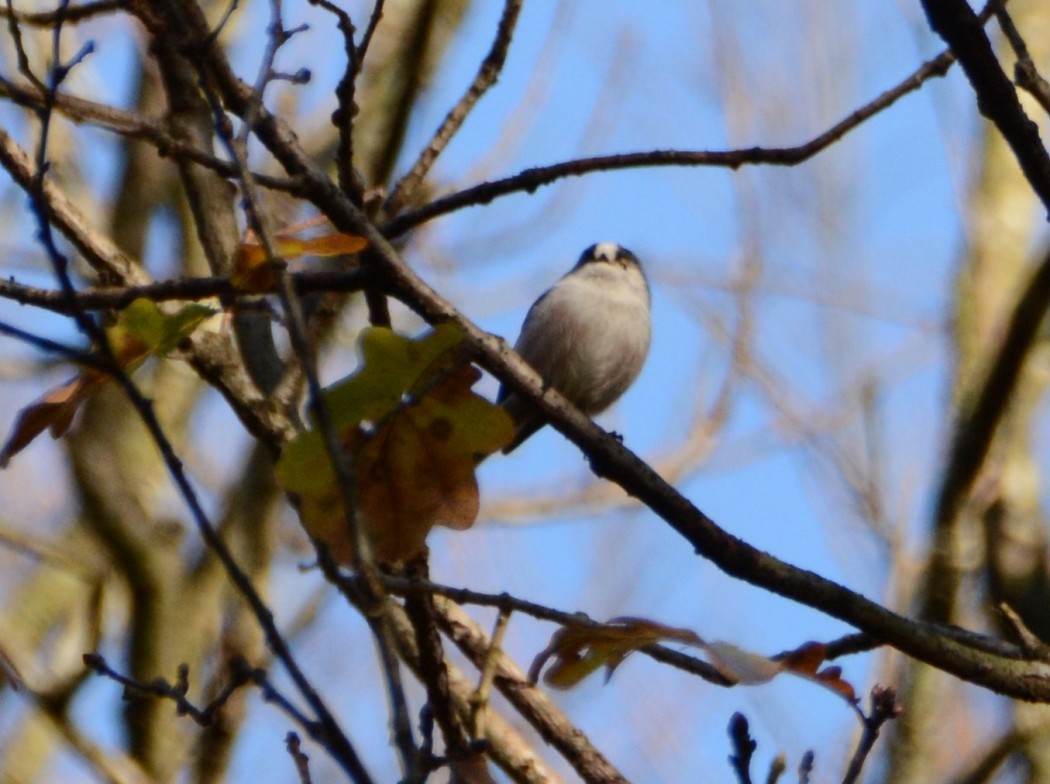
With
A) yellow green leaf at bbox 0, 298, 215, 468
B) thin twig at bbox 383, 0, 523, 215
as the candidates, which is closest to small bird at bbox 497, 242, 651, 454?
thin twig at bbox 383, 0, 523, 215

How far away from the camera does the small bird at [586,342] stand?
4.14 metres

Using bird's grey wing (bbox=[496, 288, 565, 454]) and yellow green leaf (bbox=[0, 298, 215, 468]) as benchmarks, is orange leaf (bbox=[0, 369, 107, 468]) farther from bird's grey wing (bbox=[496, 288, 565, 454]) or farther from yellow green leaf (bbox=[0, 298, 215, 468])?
bird's grey wing (bbox=[496, 288, 565, 454])

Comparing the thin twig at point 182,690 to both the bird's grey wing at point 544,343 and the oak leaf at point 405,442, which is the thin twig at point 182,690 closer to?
the oak leaf at point 405,442

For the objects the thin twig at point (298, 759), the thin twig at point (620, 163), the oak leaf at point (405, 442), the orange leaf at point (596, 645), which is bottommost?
the thin twig at point (298, 759)

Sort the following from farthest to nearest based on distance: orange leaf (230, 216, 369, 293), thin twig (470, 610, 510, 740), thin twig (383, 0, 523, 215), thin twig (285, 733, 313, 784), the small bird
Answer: the small bird
thin twig (383, 0, 523, 215)
thin twig (470, 610, 510, 740)
orange leaf (230, 216, 369, 293)
thin twig (285, 733, 313, 784)

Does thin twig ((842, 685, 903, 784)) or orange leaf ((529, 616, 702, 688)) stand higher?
orange leaf ((529, 616, 702, 688))

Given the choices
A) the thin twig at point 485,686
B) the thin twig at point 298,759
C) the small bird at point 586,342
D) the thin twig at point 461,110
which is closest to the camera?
the thin twig at point 298,759

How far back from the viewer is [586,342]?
4137mm

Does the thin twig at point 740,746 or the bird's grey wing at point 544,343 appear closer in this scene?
the thin twig at point 740,746

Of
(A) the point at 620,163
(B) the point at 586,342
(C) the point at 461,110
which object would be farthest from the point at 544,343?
(A) the point at 620,163

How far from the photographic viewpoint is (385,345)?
4.94 feet

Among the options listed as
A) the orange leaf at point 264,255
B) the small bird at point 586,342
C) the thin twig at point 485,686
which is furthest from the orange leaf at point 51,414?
the small bird at point 586,342

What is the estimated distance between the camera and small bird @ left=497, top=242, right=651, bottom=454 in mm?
4145

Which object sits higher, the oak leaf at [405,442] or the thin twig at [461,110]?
the thin twig at [461,110]
